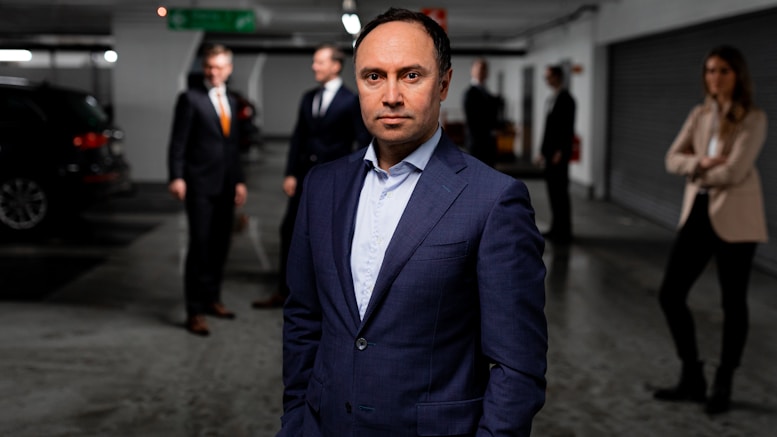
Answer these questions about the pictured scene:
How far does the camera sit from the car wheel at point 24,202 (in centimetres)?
1044

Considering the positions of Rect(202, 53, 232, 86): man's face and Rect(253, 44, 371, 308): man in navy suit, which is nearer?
Rect(202, 53, 232, 86): man's face

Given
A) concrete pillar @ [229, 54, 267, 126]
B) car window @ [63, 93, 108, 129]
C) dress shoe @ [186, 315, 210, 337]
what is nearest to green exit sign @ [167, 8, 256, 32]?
car window @ [63, 93, 108, 129]

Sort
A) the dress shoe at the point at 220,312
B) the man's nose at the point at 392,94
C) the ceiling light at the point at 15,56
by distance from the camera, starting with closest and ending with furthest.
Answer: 1. the man's nose at the point at 392,94
2. the dress shoe at the point at 220,312
3. the ceiling light at the point at 15,56

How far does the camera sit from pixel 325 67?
246 inches

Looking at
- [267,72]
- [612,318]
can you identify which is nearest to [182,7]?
[612,318]

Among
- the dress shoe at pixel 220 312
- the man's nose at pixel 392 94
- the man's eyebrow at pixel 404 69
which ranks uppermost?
the man's eyebrow at pixel 404 69

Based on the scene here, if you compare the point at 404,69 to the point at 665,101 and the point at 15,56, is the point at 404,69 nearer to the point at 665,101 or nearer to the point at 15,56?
the point at 665,101

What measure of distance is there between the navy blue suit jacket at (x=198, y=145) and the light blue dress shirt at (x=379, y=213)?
168 inches

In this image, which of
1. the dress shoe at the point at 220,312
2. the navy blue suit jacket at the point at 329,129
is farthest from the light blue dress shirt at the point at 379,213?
the dress shoe at the point at 220,312

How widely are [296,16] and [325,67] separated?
1464 cm

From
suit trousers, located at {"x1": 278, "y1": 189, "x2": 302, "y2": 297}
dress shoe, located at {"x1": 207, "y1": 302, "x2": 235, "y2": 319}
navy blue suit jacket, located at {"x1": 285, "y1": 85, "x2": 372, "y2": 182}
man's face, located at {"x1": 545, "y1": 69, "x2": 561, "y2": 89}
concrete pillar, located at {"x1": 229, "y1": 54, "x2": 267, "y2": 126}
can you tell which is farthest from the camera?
concrete pillar, located at {"x1": 229, "y1": 54, "x2": 267, "y2": 126}

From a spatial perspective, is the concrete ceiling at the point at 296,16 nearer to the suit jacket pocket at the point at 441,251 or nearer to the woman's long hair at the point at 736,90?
the woman's long hair at the point at 736,90

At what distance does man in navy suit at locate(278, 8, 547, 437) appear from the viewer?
184 centimetres

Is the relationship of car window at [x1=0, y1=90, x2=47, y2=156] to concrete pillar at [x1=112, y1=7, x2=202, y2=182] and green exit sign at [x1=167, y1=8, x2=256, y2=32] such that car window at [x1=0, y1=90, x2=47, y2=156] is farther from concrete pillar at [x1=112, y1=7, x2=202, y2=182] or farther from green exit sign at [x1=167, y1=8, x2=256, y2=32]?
concrete pillar at [x1=112, y1=7, x2=202, y2=182]
